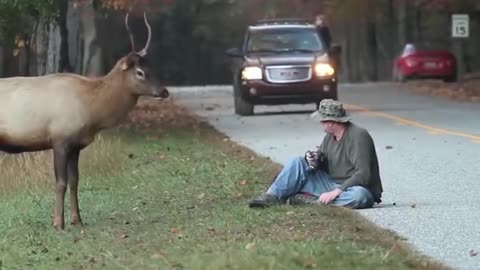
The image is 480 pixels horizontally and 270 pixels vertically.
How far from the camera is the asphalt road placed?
11.6 metres

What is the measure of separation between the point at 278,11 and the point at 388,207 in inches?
1933

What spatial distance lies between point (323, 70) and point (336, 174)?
15.4 m

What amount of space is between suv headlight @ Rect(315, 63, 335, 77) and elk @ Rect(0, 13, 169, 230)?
50.5ft

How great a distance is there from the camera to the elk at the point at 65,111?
12.6 m

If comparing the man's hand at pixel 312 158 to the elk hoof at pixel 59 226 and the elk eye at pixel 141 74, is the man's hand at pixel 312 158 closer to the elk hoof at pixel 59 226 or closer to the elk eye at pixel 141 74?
the elk eye at pixel 141 74

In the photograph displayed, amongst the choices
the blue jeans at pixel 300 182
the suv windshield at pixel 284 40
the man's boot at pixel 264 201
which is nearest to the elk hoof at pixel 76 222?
the man's boot at pixel 264 201

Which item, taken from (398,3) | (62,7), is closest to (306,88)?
(62,7)

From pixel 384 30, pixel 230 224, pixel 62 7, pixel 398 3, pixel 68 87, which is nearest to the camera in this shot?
pixel 230 224

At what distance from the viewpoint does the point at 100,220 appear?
13211 millimetres

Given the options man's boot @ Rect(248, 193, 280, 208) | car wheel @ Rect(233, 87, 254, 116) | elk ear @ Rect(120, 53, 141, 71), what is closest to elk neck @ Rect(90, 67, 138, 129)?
elk ear @ Rect(120, 53, 141, 71)

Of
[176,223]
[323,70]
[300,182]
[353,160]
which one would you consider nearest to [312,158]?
[300,182]

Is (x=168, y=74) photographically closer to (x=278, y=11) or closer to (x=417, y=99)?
(x=278, y=11)

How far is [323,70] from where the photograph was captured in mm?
28328

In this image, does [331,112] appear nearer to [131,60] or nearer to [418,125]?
[131,60]
